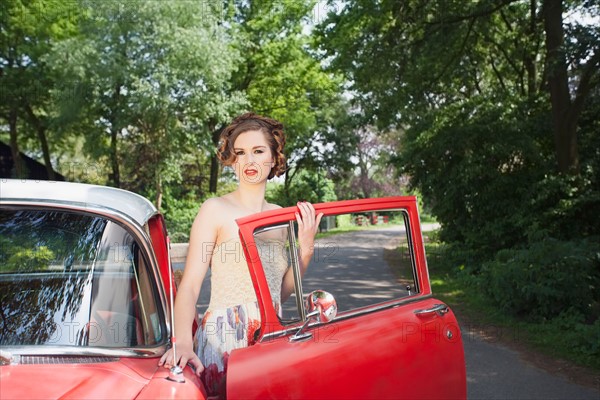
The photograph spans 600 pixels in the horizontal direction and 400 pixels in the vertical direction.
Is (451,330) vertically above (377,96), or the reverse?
(377,96)

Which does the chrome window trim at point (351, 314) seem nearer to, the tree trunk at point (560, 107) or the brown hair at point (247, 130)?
the brown hair at point (247, 130)

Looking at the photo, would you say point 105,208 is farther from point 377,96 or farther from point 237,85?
point 237,85

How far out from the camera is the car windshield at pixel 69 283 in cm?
235

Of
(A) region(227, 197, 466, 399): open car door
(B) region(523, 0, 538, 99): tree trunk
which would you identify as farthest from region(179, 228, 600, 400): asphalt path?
(B) region(523, 0, 538, 99): tree trunk

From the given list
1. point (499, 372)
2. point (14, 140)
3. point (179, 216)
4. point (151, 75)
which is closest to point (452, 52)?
point (499, 372)

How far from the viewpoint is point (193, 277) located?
2660 millimetres

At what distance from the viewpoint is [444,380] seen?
2.86 m

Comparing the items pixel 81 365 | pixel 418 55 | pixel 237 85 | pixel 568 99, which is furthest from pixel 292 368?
pixel 237 85

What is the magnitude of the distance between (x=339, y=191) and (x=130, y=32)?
3097 cm

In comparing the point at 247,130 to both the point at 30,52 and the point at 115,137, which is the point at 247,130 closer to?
the point at 115,137

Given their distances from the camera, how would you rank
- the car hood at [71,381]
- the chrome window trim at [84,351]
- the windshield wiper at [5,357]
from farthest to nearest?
the chrome window trim at [84,351]
the windshield wiper at [5,357]
the car hood at [71,381]

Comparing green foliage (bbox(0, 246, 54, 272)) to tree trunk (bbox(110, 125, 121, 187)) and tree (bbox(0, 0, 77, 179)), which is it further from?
tree trunk (bbox(110, 125, 121, 187))

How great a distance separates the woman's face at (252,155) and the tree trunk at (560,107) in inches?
426

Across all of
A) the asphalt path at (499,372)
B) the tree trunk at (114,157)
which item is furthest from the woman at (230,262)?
the tree trunk at (114,157)
